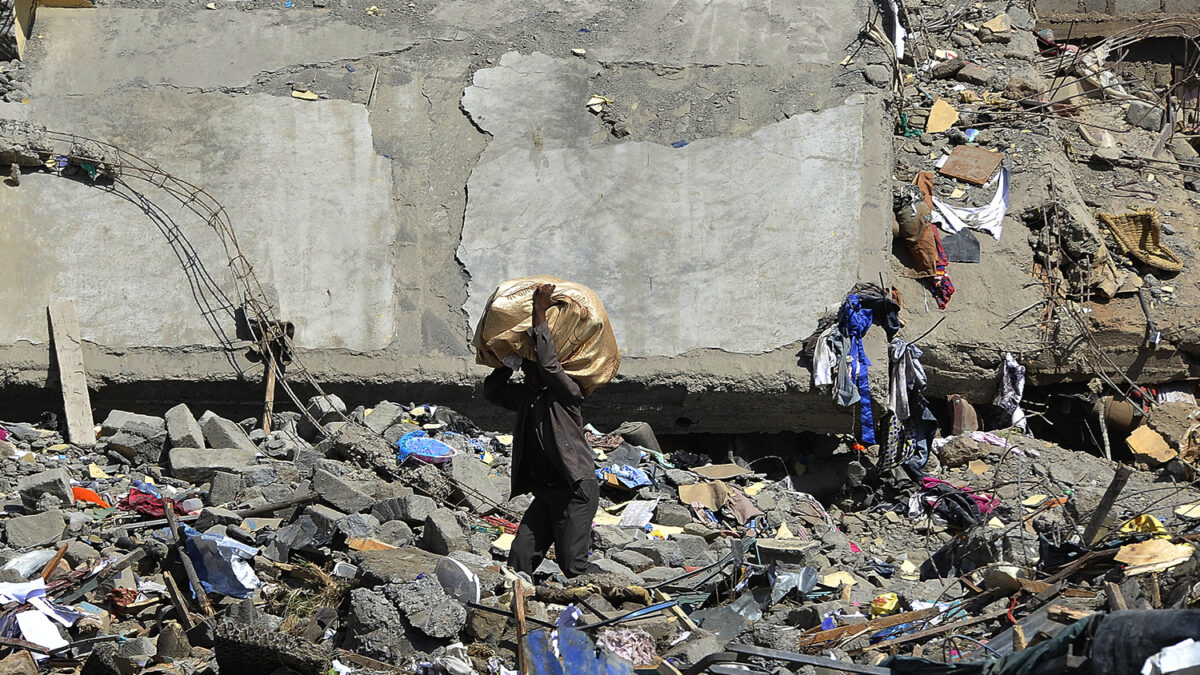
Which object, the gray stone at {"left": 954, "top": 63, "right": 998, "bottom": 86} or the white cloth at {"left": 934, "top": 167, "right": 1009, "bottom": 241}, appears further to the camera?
the gray stone at {"left": 954, "top": 63, "right": 998, "bottom": 86}

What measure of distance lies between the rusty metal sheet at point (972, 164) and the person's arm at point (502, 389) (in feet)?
16.6

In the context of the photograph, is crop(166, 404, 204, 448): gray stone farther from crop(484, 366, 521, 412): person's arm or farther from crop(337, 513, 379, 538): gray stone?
crop(484, 366, 521, 412): person's arm

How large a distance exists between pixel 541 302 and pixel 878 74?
463cm

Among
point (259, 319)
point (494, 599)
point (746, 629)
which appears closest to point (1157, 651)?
point (746, 629)

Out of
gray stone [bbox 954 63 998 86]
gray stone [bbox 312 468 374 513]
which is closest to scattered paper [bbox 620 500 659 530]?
gray stone [bbox 312 468 374 513]

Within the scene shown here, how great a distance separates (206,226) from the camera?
8.79 meters

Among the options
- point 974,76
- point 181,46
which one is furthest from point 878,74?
point 181,46

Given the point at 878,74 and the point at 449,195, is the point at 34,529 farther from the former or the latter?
the point at 878,74

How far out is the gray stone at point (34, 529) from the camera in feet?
20.3

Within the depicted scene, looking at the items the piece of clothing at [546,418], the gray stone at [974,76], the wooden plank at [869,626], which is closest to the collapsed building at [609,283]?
the gray stone at [974,76]

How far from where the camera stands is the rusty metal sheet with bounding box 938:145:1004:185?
965 cm

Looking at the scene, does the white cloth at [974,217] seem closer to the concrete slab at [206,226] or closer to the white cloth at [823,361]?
the white cloth at [823,361]

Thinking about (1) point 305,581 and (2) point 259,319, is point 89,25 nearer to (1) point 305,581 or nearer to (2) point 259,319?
(2) point 259,319

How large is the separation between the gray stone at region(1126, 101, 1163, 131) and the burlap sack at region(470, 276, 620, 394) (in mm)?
8044
